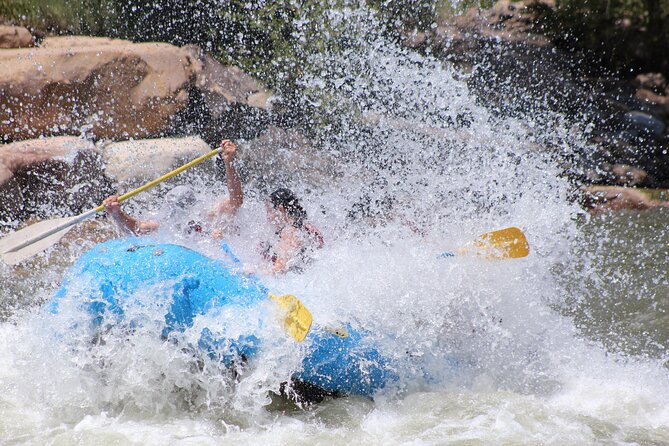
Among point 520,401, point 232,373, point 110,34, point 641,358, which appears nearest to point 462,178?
point 641,358

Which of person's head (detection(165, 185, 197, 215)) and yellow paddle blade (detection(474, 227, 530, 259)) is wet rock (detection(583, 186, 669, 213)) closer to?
yellow paddle blade (detection(474, 227, 530, 259))

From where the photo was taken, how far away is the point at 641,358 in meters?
3.59

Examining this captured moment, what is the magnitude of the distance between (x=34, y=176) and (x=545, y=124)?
5768 mm

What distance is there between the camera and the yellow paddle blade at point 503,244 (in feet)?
12.1

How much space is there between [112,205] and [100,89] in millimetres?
3179

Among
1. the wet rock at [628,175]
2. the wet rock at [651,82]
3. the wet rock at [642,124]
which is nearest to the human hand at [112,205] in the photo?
the wet rock at [628,175]

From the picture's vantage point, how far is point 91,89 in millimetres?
6559

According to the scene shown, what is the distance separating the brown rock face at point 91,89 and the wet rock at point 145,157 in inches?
12.1

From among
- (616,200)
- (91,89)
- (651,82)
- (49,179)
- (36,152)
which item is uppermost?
(651,82)

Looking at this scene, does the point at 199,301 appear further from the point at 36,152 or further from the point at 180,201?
the point at 36,152

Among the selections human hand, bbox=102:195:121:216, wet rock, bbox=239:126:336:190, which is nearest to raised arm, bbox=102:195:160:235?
human hand, bbox=102:195:121:216

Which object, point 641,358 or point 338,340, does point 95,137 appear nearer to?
point 338,340

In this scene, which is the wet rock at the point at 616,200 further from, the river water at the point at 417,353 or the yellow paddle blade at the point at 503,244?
the yellow paddle blade at the point at 503,244

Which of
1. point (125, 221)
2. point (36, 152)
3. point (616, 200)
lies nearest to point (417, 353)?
point (125, 221)
